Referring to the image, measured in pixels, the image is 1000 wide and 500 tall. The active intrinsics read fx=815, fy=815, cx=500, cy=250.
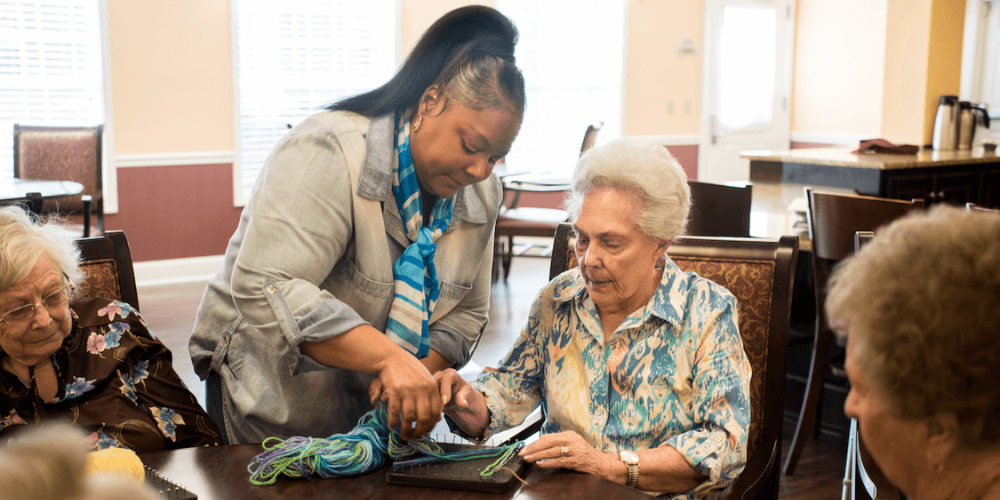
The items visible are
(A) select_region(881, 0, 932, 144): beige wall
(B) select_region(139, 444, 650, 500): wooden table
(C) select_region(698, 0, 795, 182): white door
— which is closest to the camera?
(B) select_region(139, 444, 650, 500): wooden table

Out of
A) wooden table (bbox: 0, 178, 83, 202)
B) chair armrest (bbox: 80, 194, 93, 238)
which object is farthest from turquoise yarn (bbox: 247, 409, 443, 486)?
chair armrest (bbox: 80, 194, 93, 238)

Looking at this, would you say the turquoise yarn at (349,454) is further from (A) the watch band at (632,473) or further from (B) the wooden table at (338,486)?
(A) the watch band at (632,473)

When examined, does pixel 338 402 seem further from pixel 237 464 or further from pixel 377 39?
pixel 377 39

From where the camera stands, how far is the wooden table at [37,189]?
3927mm

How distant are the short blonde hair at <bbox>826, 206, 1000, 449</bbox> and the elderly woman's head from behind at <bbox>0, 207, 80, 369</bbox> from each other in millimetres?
1378

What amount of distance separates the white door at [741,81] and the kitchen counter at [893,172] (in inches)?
112

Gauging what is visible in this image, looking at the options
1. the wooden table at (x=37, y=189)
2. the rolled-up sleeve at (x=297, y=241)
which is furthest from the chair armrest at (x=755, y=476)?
the wooden table at (x=37, y=189)

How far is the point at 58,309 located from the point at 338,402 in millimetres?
551

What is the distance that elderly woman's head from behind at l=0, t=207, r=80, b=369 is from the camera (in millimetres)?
1470

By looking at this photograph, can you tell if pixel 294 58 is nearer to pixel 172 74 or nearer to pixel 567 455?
pixel 172 74

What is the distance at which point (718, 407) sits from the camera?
1474 millimetres

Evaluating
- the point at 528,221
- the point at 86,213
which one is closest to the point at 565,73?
the point at 528,221

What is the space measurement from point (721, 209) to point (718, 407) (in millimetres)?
1624

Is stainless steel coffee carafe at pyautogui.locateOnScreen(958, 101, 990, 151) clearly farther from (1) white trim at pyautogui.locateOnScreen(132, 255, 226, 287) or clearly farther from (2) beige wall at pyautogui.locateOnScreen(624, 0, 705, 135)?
(1) white trim at pyautogui.locateOnScreen(132, 255, 226, 287)
